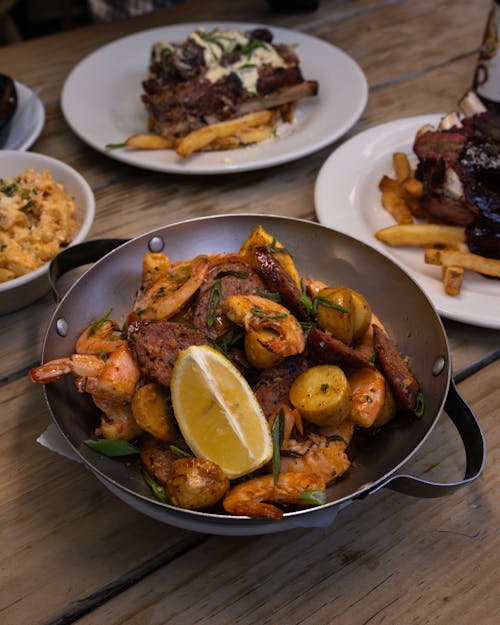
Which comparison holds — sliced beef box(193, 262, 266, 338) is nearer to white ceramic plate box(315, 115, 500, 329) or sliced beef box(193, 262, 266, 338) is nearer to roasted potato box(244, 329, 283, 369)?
roasted potato box(244, 329, 283, 369)

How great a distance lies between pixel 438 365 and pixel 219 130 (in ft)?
3.77

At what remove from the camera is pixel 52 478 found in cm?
124

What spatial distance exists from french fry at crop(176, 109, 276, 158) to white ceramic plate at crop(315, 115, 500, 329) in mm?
322

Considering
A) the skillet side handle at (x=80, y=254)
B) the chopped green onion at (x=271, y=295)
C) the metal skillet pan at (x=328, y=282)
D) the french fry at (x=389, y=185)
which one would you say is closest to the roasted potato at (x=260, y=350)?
the chopped green onion at (x=271, y=295)

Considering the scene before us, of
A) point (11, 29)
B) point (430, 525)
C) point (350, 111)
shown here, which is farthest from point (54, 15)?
point (430, 525)

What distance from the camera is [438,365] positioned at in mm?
1188

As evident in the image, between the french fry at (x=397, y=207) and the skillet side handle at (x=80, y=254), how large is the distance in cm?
79

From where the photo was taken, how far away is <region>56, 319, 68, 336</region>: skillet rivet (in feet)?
4.08

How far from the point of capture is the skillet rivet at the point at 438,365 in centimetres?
117

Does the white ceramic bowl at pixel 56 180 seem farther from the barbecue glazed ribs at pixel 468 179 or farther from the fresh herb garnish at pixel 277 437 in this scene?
the barbecue glazed ribs at pixel 468 179

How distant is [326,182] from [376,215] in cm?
18

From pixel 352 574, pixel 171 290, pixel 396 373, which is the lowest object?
pixel 352 574

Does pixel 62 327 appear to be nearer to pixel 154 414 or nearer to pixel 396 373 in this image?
pixel 154 414

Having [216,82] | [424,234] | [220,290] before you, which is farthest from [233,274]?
[216,82]
